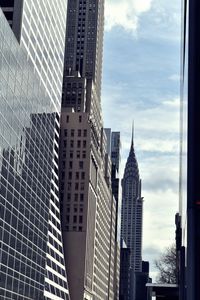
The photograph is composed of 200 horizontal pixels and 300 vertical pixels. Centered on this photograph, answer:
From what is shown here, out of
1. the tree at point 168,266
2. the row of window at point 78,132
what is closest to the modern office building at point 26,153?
the tree at point 168,266

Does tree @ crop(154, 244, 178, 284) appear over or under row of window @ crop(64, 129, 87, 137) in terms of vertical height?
under

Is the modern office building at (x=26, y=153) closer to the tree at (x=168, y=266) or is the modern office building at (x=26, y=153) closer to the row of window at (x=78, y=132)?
the tree at (x=168, y=266)

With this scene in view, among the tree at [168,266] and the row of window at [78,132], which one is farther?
the row of window at [78,132]

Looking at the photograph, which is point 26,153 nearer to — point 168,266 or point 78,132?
point 168,266

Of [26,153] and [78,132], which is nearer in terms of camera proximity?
[26,153]

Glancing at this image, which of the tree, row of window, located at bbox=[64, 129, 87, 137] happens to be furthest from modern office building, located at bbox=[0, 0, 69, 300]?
row of window, located at bbox=[64, 129, 87, 137]

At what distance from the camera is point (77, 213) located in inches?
6250

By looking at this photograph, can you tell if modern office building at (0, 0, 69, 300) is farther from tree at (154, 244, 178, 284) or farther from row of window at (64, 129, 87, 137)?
row of window at (64, 129, 87, 137)

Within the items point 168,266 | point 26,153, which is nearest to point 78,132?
point 26,153

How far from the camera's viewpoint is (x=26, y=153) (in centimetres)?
7812

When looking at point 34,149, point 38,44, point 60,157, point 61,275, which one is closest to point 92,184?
point 60,157

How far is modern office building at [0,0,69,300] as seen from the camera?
66062 mm

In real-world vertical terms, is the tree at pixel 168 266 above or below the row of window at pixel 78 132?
below

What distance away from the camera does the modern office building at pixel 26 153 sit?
66062 mm
